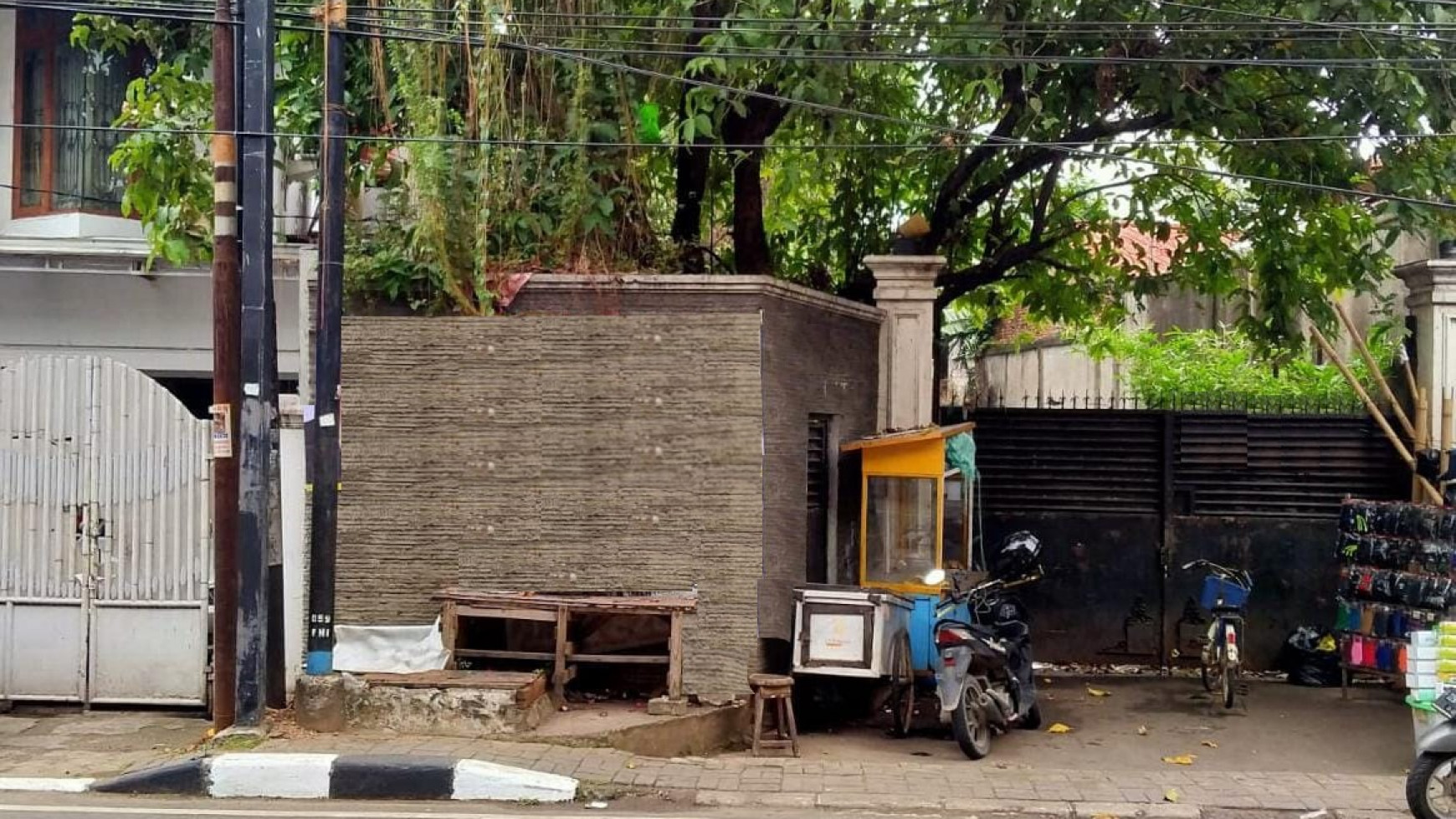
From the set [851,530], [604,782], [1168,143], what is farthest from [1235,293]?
[604,782]

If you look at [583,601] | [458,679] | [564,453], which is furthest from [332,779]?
[564,453]

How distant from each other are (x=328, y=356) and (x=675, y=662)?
3052 millimetres

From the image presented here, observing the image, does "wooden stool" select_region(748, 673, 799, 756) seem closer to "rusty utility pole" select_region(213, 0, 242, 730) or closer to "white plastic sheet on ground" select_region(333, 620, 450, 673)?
"white plastic sheet on ground" select_region(333, 620, 450, 673)

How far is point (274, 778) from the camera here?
310 inches

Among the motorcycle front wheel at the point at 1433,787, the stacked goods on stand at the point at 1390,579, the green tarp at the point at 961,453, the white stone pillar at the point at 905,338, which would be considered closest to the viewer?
the motorcycle front wheel at the point at 1433,787

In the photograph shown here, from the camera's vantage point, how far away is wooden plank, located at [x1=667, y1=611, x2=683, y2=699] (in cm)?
909

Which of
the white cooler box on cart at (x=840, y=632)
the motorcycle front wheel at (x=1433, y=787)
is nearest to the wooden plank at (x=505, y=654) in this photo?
the white cooler box on cart at (x=840, y=632)

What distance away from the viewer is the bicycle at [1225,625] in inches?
422

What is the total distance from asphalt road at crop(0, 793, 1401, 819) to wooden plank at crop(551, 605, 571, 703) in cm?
156

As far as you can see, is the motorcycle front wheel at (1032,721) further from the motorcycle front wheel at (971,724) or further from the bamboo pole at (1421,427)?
the bamboo pole at (1421,427)

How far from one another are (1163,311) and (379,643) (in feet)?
60.5

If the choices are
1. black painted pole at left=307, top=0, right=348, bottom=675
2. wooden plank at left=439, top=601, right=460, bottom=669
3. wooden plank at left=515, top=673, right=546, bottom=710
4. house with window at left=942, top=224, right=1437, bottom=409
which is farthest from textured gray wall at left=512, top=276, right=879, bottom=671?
house with window at left=942, top=224, right=1437, bottom=409

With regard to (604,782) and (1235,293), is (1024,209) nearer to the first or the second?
(1235,293)

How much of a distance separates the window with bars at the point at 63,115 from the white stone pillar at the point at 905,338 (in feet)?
24.1
